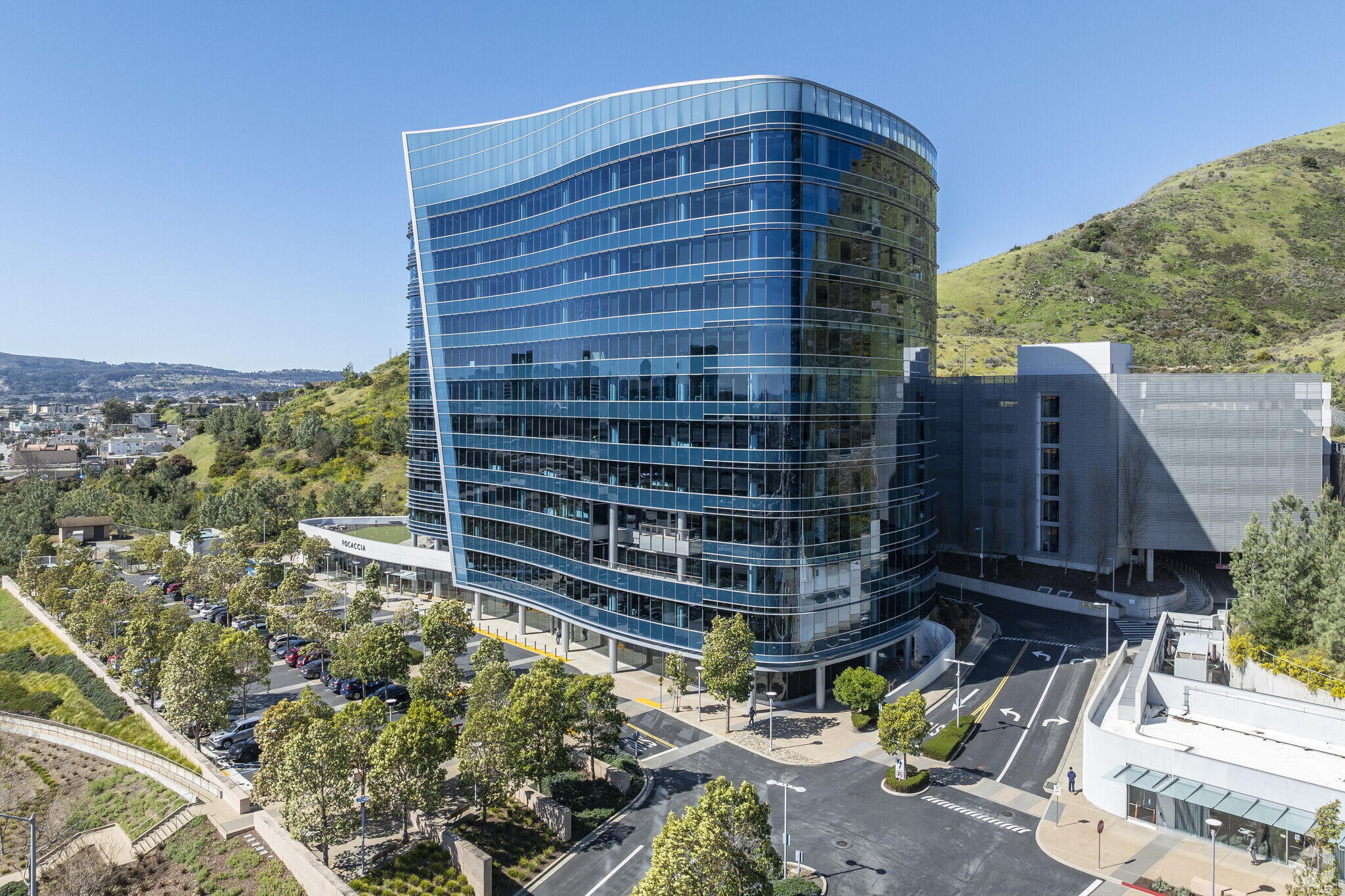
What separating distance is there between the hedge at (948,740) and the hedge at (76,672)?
56306mm

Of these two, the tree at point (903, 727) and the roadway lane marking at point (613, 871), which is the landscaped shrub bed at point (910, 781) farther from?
the roadway lane marking at point (613, 871)

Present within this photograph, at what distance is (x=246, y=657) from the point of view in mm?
52656

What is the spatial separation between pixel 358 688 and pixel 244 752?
8913 mm

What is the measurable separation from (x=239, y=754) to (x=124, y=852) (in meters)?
6.98

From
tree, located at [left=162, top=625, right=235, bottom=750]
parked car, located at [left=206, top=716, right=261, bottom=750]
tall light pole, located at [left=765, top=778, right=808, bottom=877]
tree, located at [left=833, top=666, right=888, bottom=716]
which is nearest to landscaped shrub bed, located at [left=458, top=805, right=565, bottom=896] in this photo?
tall light pole, located at [left=765, top=778, right=808, bottom=877]

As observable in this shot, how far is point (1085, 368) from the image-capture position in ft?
263

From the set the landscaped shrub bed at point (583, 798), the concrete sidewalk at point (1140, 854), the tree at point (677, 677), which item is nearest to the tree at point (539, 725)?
the landscaped shrub bed at point (583, 798)

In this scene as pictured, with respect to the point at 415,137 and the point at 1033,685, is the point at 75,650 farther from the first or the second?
the point at 1033,685

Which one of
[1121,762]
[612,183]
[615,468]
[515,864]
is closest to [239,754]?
[515,864]

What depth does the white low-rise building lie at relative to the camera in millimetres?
33875

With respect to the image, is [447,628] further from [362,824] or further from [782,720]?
[782,720]

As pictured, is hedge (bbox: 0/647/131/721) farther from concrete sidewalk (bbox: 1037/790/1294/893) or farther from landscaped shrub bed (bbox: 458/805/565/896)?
concrete sidewalk (bbox: 1037/790/1294/893)

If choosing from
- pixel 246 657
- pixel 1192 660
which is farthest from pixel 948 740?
pixel 246 657

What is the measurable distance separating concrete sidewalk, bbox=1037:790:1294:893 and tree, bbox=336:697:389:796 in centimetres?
3165
